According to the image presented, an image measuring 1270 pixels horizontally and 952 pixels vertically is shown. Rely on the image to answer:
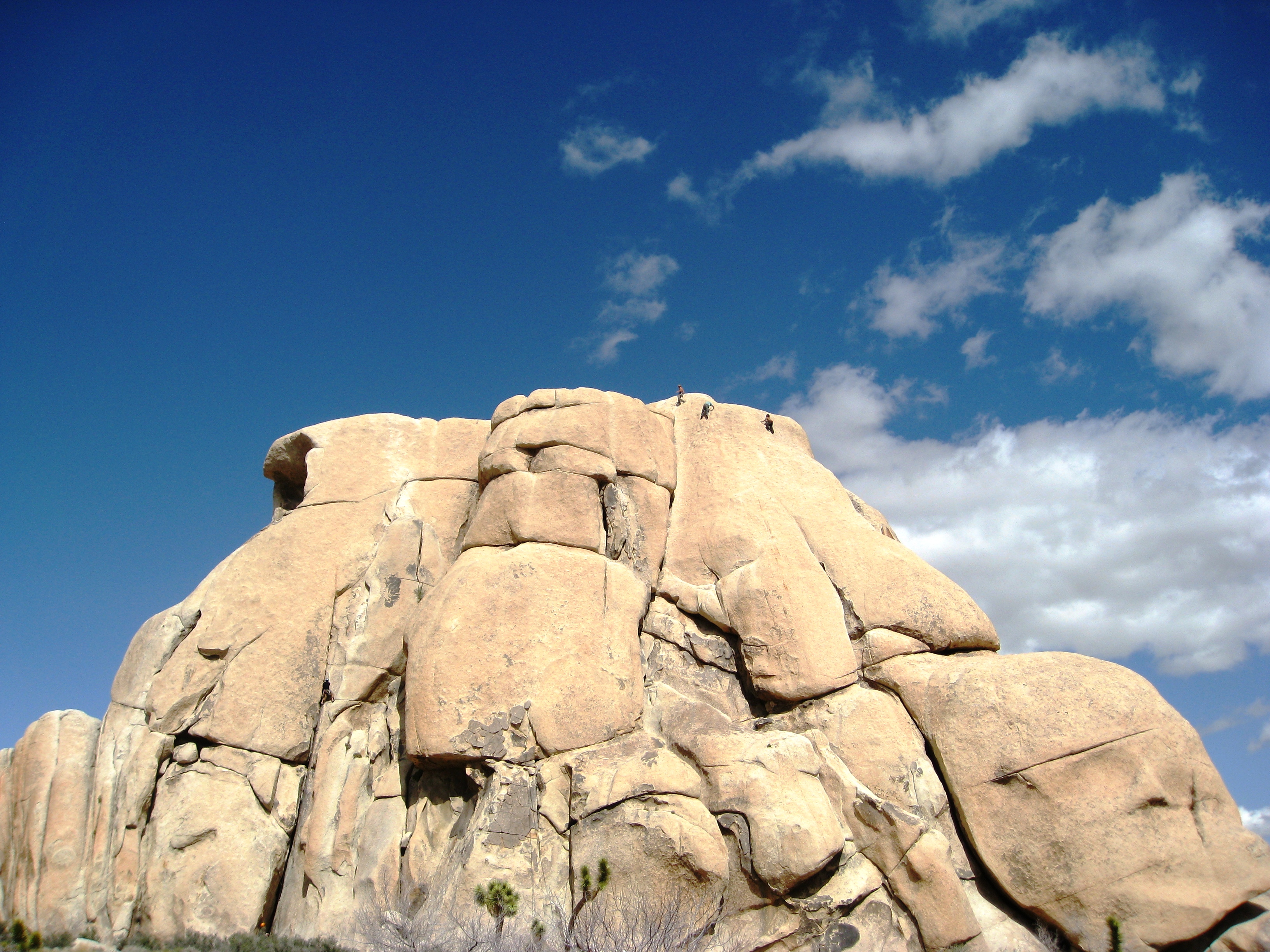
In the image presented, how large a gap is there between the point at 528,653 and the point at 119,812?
6.23 metres

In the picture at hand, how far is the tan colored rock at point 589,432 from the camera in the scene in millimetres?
16141

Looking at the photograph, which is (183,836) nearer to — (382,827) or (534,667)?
(382,827)

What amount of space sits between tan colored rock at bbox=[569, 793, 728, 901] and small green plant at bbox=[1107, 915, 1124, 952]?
16.1ft

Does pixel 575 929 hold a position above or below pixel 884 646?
below

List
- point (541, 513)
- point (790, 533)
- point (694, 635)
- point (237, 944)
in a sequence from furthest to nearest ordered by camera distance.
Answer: point (790, 533), point (541, 513), point (694, 635), point (237, 944)

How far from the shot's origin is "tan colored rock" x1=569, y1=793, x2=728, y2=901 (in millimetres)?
11266

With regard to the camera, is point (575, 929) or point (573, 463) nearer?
point (575, 929)

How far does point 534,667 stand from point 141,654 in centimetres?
668

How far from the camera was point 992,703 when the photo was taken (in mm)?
13047

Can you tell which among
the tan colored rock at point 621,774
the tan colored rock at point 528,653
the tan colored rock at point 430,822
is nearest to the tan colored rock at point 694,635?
the tan colored rock at point 528,653

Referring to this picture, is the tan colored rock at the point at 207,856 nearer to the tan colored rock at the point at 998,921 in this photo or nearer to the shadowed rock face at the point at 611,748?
the shadowed rock face at the point at 611,748

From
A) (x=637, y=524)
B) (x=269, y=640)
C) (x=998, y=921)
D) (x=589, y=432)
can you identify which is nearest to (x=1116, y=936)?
(x=998, y=921)

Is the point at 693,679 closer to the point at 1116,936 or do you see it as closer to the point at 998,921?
the point at 998,921

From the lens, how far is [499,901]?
10.9m
